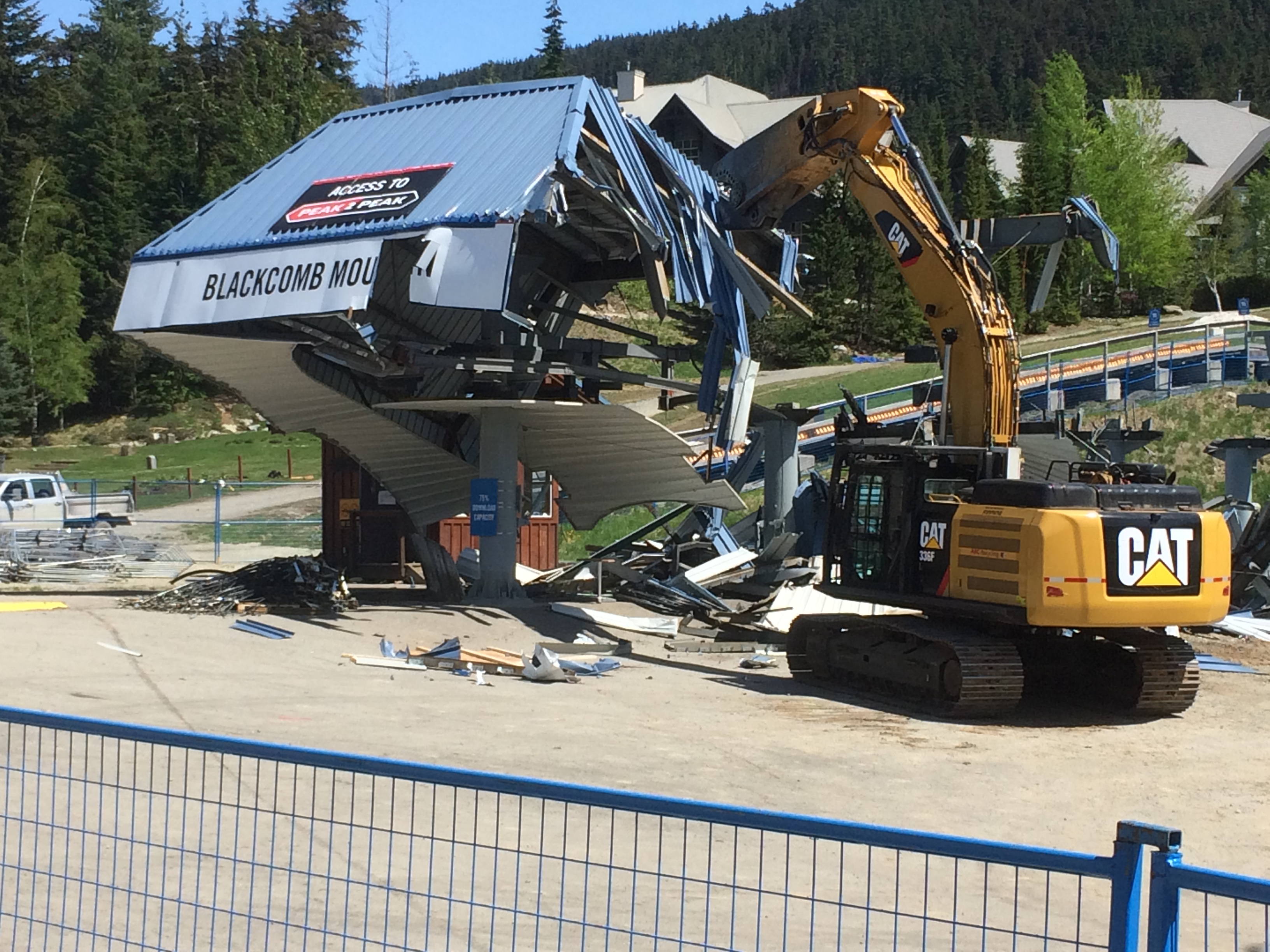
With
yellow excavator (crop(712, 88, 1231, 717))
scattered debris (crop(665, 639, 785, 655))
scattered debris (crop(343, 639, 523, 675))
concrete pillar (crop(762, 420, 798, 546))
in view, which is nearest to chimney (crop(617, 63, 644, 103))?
concrete pillar (crop(762, 420, 798, 546))

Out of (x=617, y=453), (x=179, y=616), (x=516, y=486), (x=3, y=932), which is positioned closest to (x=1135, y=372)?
(x=617, y=453)

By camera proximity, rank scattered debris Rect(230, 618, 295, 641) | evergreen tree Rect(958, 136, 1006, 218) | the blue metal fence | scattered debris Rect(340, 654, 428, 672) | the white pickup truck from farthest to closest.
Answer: evergreen tree Rect(958, 136, 1006, 218) < the white pickup truck < scattered debris Rect(230, 618, 295, 641) < scattered debris Rect(340, 654, 428, 672) < the blue metal fence

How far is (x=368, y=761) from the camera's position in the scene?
16.5 ft

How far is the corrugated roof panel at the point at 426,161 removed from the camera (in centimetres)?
1903

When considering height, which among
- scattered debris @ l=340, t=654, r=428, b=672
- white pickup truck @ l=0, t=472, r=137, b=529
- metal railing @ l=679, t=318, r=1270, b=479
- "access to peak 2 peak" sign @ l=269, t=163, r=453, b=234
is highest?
"access to peak 2 peak" sign @ l=269, t=163, r=453, b=234

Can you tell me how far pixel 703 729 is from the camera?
1395 centimetres

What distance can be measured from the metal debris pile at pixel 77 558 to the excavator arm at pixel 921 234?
13.4 metres

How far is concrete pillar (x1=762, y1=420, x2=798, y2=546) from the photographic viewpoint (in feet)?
84.3

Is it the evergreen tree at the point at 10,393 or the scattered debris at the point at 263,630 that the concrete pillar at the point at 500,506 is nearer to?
the scattered debris at the point at 263,630

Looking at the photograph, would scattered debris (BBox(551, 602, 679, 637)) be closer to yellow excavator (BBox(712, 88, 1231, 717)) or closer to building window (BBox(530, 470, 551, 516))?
yellow excavator (BBox(712, 88, 1231, 717))

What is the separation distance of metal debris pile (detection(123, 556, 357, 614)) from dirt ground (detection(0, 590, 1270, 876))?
81 cm

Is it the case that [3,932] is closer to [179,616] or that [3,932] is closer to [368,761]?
[368,761]

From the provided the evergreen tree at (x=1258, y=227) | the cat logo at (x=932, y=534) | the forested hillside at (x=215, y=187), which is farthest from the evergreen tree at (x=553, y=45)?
the cat logo at (x=932, y=534)

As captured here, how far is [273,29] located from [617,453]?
257 feet
